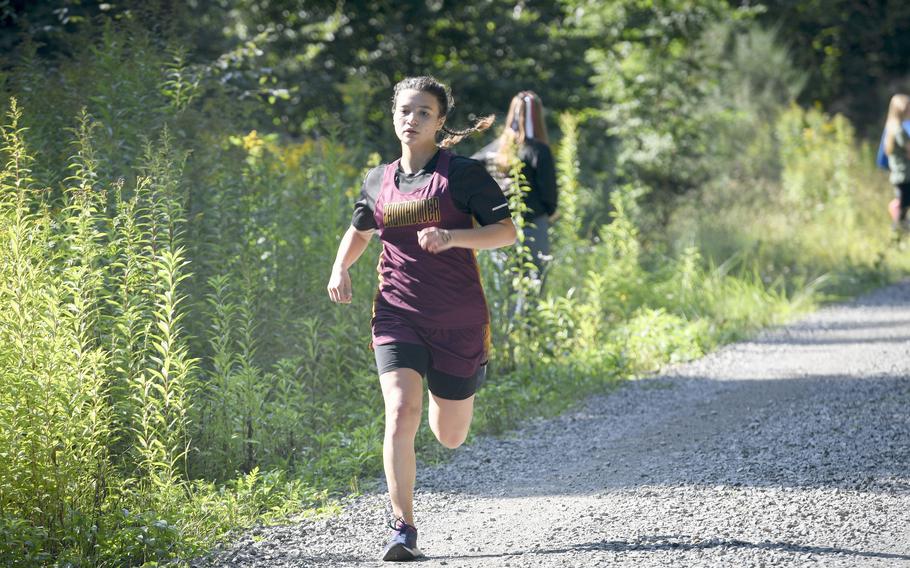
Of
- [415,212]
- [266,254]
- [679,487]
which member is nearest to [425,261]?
[415,212]

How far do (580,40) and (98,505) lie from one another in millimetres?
13085

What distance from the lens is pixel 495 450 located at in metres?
7.41

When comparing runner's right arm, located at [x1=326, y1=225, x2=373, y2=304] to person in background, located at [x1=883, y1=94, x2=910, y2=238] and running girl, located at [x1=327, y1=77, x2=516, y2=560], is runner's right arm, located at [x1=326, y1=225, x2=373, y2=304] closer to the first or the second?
running girl, located at [x1=327, y1=77, x2=516, y2=560]

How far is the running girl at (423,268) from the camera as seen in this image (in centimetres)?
524

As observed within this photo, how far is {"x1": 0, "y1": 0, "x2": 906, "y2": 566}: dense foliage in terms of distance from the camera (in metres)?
5.43

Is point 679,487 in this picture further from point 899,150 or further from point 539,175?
point 899,150

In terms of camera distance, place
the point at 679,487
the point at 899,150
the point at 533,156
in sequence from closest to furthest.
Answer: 1. the point at 679,487
2. the point at 533,156
3. the point at 899,150

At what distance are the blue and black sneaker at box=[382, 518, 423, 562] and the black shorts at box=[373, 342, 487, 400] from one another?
649 mm

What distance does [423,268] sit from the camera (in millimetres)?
5328

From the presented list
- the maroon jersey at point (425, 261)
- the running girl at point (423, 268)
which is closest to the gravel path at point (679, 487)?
the running girl at point (423, 268)

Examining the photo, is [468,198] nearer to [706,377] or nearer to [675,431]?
[675,431]

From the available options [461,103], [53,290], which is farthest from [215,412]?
[461,103]

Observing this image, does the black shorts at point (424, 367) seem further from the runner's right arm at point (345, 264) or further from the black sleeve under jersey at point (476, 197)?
the black sleeve under jersey at point (476, 197)

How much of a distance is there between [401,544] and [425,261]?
1231 mm
